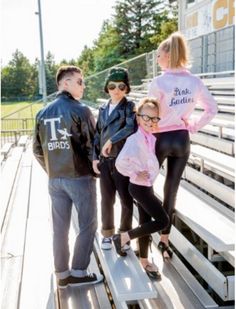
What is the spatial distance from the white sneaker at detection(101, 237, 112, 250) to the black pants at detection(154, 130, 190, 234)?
503mm

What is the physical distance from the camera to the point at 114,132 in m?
3.02

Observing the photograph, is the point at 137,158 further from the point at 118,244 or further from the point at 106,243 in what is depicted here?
the point at 106,243

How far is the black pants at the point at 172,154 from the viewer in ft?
9.82

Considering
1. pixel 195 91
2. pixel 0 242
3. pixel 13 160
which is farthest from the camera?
pixel 13 160

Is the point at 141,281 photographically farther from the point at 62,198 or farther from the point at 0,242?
the point at 0,242

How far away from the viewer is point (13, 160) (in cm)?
873

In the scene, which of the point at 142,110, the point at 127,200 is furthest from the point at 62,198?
the point at 142,110

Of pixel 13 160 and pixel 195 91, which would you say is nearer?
pixel 195 91

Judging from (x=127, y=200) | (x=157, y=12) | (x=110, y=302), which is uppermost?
(x=157, y=12)

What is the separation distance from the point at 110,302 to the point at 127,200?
684 millimetres

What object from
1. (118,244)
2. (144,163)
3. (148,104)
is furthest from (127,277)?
(148,104)

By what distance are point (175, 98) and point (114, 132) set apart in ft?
1.51

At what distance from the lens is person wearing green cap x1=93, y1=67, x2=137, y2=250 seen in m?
2.99

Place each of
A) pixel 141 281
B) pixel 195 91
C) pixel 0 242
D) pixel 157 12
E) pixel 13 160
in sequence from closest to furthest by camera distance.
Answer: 1. pixel 141 281
2. pixel 195 91
3. pixel 0 242
4. pixel 13 160
5. pixel 157 12
